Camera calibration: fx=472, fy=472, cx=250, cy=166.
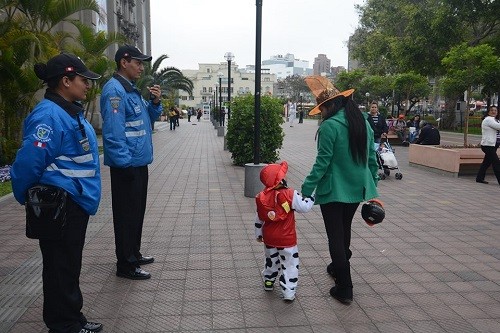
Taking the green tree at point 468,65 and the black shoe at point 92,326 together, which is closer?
the black shoe at point 92,326

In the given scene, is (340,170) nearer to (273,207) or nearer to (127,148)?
(273,207)

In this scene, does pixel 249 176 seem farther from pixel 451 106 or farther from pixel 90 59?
pixel 451 106

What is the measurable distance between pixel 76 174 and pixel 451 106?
100.0 feet

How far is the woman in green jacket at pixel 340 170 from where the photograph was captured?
3.72 m

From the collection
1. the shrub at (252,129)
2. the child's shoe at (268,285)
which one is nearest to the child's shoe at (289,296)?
the child's shoe at (268,285)

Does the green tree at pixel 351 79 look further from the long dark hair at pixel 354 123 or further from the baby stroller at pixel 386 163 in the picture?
the long dark hair at pixel 354 123

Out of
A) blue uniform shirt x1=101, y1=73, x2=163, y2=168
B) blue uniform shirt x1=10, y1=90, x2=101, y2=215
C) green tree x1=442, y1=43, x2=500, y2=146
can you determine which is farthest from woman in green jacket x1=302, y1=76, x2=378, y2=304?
green tree x1=442, y1=43, x2=500, y2=146

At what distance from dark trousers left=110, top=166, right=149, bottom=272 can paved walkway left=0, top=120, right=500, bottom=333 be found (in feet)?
0.77

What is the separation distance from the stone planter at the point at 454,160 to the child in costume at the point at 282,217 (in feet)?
26.6

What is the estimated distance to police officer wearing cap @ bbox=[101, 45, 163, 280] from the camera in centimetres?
392

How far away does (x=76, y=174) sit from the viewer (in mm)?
3025

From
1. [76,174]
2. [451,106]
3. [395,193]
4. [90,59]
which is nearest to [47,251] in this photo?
[76,174]

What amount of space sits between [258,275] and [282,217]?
0.94 m

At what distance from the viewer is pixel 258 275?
451 cm
